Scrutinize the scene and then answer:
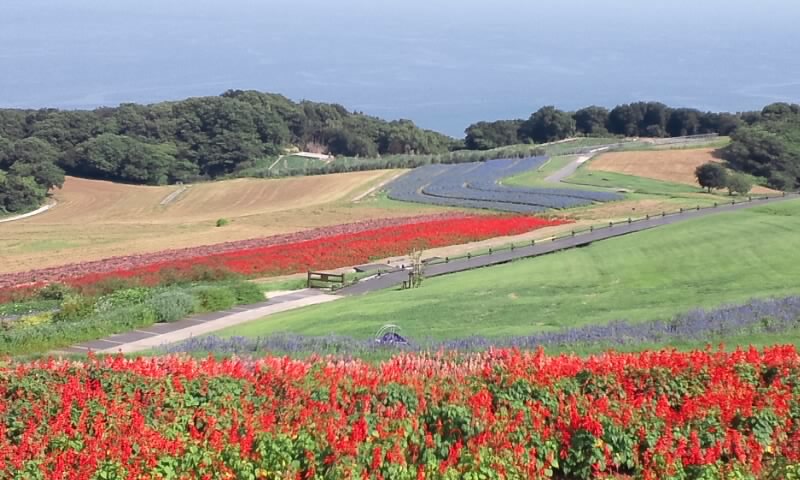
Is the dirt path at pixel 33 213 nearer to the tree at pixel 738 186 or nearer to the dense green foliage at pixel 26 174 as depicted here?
the dense green foliage at pixel 26 174

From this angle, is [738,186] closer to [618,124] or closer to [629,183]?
[629,183]

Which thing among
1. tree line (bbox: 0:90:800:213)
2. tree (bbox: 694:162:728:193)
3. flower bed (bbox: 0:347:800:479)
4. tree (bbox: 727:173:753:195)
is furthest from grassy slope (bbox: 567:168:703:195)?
flower bed (bbox: 0:347:800:479)

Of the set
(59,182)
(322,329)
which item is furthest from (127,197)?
(322,329)

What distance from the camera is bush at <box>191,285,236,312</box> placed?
33.3 metres

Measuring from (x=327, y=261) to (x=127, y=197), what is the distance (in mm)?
57317

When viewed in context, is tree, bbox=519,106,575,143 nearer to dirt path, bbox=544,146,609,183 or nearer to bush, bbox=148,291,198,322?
dirt path, bbox=544,146,609,183

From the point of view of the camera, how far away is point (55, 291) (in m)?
38.4

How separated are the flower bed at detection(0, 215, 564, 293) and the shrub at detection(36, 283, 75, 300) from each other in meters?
1.06

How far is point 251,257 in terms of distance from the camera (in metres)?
46.2

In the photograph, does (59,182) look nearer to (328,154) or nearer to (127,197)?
(127,197)

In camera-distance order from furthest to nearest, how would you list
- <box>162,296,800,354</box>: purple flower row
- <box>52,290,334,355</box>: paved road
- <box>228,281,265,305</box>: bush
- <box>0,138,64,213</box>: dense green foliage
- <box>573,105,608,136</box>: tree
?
<box>573,105,608,136</box>: tree → <box>0,138,64,213</box>: dense green foliage → <box>228,281,265,305</box>: bush → <box>52,290,334,355</box>: paved road → <box>162,296,800,354</box>: purple flower row

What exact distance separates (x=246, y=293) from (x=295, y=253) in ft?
40.3

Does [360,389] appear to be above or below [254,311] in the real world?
above

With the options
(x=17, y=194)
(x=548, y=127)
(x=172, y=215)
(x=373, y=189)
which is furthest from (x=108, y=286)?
(x=548, y=127)
